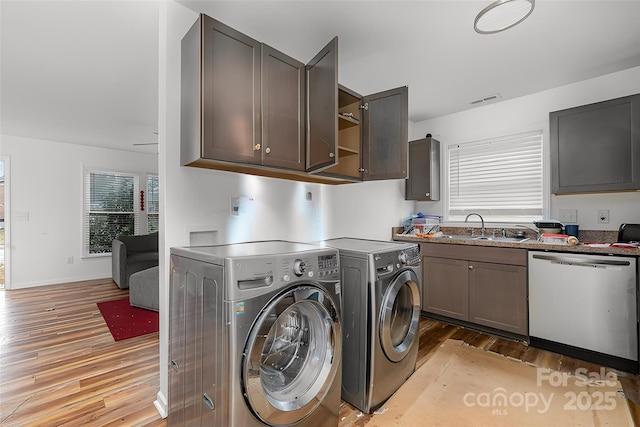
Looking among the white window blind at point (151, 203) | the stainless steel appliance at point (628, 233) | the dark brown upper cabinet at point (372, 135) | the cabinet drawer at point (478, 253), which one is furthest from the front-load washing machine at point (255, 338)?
the white window blind at point (151, 203)

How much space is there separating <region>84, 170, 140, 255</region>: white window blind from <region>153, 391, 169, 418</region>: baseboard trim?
484 centimetres

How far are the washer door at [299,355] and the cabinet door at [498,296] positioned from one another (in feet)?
6.51

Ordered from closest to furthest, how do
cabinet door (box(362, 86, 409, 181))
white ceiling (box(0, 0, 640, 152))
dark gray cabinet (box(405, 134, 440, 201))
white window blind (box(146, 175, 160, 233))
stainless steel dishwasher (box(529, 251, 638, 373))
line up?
white ceiling (box(0, 0, 640, 152)) → stainless steel dishwasher (box(529, 251, 638, 373)) → cabinet door (box(362, 86, 409, 181)) → dark gray cabinet (box(405, 134, 440, 201)) → white window blind (box(146, 175, 160, 233))

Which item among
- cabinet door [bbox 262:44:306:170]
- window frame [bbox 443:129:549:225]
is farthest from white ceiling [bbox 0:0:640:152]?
window frame [bbox 443:129:549:225]

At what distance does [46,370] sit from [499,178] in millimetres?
4678

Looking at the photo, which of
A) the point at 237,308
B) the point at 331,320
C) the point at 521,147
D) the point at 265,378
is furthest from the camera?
the point at 521,147

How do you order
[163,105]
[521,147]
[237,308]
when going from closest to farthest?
[237,308] → [163,105] → [521,147]

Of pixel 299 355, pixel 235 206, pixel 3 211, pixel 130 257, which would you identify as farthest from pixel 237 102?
pixel 3 211

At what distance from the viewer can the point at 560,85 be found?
296 cm

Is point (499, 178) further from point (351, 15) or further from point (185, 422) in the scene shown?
point (185, 422)

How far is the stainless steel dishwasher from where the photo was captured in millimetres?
2211

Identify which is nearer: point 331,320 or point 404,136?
point 331,320

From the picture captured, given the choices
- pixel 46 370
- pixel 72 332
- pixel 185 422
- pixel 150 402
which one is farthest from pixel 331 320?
pixel 72 332

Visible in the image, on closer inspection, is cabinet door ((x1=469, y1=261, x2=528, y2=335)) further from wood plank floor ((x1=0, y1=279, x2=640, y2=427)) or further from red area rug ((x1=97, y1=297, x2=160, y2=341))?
red area rug ((x1=97, y1=297, x2=160, y2=341))
